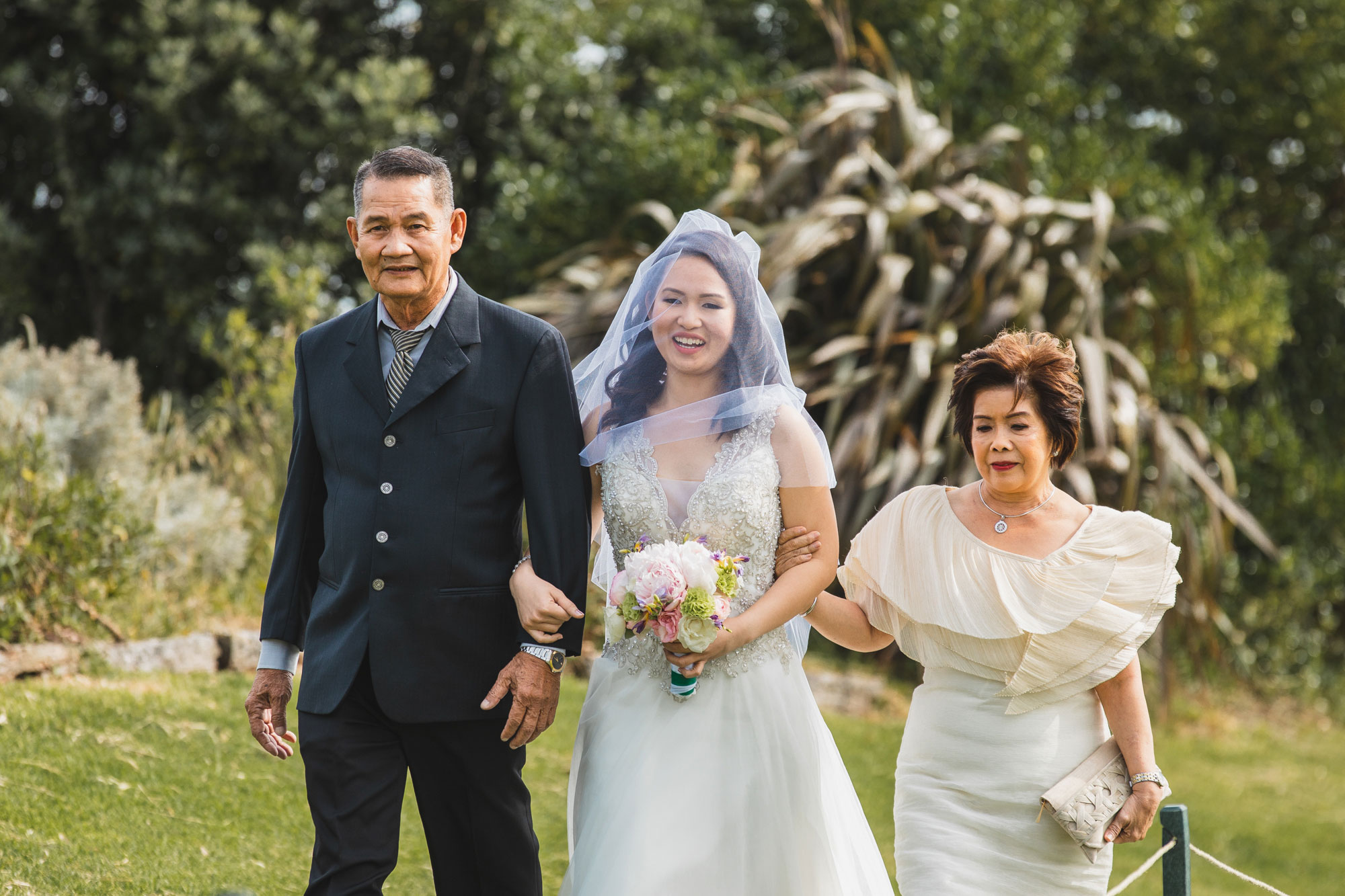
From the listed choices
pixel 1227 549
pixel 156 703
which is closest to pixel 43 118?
pixel 156 703

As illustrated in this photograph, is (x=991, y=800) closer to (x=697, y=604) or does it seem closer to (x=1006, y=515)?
(x=1006, y=515)

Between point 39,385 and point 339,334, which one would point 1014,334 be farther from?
point 39,385

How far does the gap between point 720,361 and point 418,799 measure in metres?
1.26

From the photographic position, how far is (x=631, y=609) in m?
2.70

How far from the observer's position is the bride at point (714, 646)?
2.79 metres

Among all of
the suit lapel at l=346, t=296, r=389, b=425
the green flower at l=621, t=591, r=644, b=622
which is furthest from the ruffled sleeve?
the suit lapel at l=346, t=296, r=389, b=425

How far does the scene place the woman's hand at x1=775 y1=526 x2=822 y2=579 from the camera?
2.94 metres

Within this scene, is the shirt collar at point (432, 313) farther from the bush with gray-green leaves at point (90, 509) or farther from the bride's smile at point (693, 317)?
the bush with gray-green leaves at point (90, 509)

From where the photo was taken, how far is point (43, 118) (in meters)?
8.48

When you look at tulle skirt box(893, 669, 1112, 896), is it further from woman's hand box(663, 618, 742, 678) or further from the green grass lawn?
the green grass lawn

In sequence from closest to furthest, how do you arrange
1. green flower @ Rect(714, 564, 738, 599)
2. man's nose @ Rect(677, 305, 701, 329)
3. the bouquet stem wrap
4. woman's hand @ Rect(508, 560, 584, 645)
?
woman's hand @ Rect(508, 560, 584, 645) < green flower @ Rect(714, 564, 738, 599) < the bouquet stem wrap < man's nose @ Rect(677, 305, 701, 329)

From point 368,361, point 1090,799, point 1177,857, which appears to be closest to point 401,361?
point 368,361

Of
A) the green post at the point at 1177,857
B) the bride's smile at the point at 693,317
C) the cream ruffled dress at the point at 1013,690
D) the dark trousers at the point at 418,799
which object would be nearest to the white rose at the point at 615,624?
the dark trousers at the point at 418,799

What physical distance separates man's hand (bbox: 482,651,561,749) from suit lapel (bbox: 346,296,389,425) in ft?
2.08
